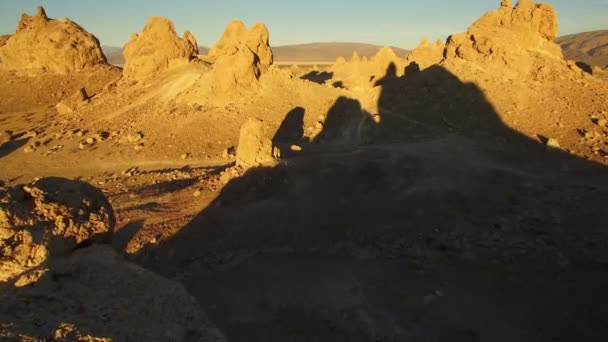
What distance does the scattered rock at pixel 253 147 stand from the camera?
41.0 ft

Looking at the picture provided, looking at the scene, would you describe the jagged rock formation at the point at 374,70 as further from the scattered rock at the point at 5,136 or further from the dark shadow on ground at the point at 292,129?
the scattered rock at the point at 5,136

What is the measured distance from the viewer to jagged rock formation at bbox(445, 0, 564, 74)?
65.4 feet

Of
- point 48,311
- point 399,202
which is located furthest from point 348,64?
point 48,311

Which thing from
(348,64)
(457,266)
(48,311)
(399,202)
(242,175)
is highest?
(348,64)

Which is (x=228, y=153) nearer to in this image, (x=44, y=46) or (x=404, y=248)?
(x=404, y=248)

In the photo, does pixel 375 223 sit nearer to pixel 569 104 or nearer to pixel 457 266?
pixel 457 266

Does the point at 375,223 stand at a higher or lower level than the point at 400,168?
lower

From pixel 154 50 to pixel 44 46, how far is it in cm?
802

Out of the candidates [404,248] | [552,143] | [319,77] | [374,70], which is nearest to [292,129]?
[404,248]

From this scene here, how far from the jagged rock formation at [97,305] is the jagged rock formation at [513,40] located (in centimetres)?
1915

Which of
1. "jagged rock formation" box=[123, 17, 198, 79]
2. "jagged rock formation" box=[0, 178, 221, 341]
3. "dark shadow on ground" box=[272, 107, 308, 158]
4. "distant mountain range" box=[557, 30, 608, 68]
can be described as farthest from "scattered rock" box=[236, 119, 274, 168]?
"distant mountain range" box=[557, 30, 608, 68]

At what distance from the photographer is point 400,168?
44.8ft

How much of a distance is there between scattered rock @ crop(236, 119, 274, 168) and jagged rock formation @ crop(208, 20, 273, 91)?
7.69m

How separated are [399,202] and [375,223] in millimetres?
1178
